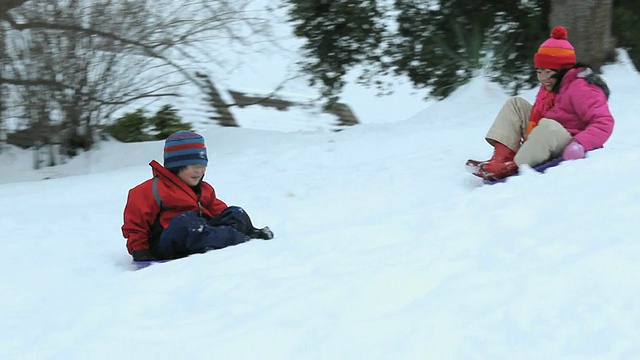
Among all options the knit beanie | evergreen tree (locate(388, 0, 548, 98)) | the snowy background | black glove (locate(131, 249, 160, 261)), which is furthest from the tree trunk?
black glove (locate(131, 249, 160, 261))

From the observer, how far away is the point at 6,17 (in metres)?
7.09

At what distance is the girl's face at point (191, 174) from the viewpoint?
13.9ft

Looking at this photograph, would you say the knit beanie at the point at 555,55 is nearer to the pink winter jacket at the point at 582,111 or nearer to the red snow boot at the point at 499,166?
the pink winter jacket at the point at 582,111

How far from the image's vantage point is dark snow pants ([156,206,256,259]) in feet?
13.0

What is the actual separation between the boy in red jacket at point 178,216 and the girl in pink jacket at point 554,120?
5.57ft

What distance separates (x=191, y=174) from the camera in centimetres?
424

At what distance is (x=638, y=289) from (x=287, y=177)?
13.1 ft

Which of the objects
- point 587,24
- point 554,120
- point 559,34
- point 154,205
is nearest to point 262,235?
point 154,205

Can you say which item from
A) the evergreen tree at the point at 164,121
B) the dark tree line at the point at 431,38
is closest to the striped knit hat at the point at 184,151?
the evergreen tree at the point at 164,121

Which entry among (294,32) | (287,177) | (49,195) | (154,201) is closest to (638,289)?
(154,201)

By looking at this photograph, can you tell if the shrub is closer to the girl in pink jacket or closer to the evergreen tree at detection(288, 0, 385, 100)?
the evergreen tree at detection(288, 0, 385, 100)

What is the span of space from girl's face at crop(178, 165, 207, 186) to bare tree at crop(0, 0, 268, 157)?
3.65m

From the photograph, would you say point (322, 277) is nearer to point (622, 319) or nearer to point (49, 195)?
point (622, 319)

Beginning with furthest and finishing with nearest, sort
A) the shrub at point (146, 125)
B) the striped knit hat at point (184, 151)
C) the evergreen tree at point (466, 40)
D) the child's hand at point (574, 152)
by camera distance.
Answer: the evergreen tree at point (466, 40) < the shrub at point (146, 125) < the child's hand at point (574, 152) < the striped knit hat at point (184, 151)
